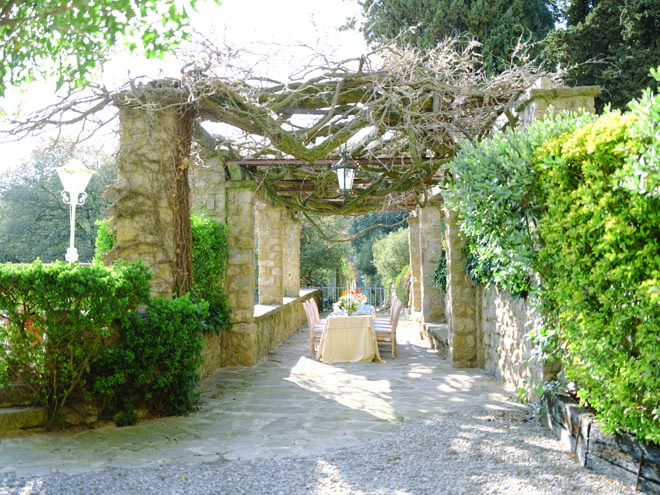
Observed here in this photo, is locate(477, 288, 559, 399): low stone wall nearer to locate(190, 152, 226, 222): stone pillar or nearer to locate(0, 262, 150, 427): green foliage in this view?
locate(0, 262, 150, 427): green foliage

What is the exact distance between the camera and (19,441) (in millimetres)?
4359

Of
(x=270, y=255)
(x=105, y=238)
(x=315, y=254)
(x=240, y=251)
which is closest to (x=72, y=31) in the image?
(x=105, y=238)

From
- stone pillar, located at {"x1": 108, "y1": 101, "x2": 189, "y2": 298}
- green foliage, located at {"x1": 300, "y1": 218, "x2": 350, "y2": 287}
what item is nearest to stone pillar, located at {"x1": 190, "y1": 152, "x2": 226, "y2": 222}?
stone pillar, located at {"x1": 108, "y1": 101, "x2": 189, "y2": 298}

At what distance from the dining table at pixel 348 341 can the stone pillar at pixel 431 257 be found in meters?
2.53

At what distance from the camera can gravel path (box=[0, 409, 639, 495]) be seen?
3.45 metres

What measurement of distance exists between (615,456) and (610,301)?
3.31 feet

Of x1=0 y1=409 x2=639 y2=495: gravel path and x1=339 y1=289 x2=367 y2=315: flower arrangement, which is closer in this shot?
x1=0 y1=409 x2=639 y2=495: gravel path

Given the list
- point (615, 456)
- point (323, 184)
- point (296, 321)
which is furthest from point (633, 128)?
point (296, 321)

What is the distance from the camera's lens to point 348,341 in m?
9.02

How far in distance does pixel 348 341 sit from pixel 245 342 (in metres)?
1.65

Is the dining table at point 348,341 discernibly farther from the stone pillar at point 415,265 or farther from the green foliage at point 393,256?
the green foliage at point 393,256

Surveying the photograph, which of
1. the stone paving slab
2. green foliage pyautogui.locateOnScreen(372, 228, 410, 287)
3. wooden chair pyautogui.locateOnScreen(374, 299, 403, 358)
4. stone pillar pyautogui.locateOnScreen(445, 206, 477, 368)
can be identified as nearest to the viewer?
the stone paving slab

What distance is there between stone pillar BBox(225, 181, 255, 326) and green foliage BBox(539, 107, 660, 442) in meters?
5.11

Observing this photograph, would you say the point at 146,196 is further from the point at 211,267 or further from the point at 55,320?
the point at 55,320
